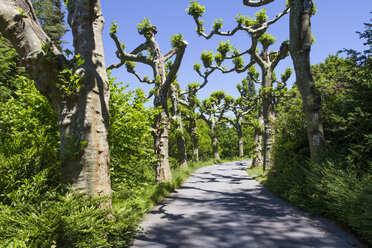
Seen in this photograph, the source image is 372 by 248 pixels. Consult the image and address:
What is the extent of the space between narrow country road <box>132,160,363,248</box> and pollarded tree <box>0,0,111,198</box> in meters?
1.47

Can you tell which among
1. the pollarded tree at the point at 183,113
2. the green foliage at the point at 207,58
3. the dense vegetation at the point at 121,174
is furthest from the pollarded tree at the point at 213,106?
the dense vegetation at the point at 121,174

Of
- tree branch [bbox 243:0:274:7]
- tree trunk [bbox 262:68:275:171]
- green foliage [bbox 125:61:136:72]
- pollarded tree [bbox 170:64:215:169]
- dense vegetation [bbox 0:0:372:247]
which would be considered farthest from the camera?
pollarded tree [bbox 170:64:215:169]

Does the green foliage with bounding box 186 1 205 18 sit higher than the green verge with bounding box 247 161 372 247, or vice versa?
the green foliage with bounding box 186 1 205 18

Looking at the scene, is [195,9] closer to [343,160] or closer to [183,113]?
[343,160]

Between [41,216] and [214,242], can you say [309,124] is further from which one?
[41,216]

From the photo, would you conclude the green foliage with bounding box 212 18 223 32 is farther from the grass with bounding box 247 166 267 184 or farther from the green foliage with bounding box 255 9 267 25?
the grass with bounding box 247 166 267 184

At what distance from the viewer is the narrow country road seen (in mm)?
3848

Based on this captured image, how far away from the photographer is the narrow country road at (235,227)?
3848 millimetres

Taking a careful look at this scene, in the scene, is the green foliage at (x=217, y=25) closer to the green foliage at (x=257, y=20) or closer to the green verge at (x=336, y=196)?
Result: the green foliage at (x=257, y=20)

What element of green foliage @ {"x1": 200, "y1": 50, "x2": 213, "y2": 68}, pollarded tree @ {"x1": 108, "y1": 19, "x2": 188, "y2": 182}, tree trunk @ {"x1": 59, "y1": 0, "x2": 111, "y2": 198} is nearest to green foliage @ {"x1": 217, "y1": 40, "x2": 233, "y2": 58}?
green foliage @ {"x1": 200, "y1": 50, "x2": 213, "y2": 68}

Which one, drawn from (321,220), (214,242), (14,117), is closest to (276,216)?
(321,220)

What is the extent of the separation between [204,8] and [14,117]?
9.98 meters

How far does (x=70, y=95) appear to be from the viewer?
3.87m

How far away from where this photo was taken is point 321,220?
4852 mm
